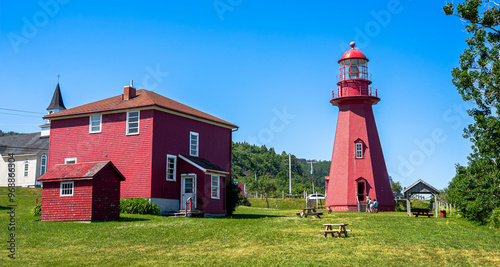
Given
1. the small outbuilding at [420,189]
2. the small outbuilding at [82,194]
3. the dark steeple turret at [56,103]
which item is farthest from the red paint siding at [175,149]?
the dark steeple turret at [56,103]

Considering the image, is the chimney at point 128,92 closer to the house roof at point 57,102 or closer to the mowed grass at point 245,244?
the mowed grass at point 245,244

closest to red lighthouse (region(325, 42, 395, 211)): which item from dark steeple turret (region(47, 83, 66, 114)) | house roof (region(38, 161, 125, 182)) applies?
house roof (region(38, 161, 125, 182))

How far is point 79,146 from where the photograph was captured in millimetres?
31625

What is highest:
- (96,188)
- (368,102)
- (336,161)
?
(368,102)

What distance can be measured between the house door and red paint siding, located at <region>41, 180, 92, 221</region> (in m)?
7.44

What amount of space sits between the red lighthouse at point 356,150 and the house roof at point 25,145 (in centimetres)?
3174

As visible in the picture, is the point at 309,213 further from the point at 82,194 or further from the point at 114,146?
the point at 114,146

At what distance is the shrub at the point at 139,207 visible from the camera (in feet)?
92.1

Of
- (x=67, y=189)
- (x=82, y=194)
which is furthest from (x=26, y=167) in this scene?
(x=82, y=194)

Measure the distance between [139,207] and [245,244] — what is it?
13.0 m

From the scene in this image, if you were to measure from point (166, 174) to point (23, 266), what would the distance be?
1663 cm

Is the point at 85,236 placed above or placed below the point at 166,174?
below

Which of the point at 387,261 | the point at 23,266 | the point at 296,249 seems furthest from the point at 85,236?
the point at 387,261

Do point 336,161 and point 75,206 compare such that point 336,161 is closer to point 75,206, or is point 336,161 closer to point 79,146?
point 79,146
